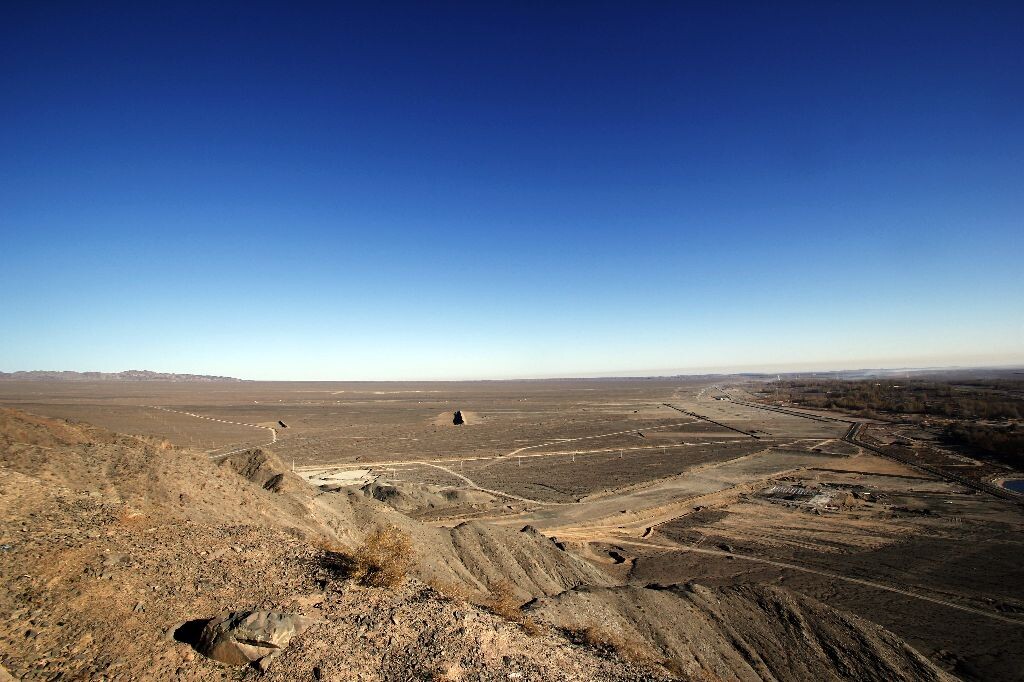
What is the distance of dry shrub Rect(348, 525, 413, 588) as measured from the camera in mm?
9695

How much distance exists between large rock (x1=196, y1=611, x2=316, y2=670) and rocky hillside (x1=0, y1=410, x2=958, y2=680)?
22 mm

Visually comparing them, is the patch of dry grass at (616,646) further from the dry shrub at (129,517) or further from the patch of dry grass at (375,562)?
the dry shrub at (129,517)

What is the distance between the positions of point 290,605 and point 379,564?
190cm

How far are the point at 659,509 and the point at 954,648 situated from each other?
15.4 meters

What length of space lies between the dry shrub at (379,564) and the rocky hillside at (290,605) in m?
0.28

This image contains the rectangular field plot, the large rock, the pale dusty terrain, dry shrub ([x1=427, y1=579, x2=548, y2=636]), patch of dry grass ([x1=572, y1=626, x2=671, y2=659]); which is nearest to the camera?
the large rock

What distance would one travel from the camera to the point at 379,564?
32.6ft

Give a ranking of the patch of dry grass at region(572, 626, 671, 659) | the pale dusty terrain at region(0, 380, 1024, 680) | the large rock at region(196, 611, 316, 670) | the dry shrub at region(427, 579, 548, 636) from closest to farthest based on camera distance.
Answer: the large rock at region(196, 611, 316, 670)
the pale dusty terrain at region(0, 380, 1024, 680)
the patch of dry grass at region(572, 626, 671, 659)
the dry shrub at region(427, 579, 548, 636)

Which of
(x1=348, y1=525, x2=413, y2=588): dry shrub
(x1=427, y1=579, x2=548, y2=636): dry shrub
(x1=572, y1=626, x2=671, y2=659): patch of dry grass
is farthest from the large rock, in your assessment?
(x1=572, y1=626, x2=671, y2=659): patch of dry grass

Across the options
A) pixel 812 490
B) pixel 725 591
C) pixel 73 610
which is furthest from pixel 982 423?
pixel 73 610

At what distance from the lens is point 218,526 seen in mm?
10914

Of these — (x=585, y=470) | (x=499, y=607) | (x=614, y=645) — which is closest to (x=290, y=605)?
(x=499, y=607)

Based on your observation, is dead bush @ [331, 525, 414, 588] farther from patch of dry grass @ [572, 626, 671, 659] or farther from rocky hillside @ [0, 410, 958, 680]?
patch of dry grass @ [572, 626, 671, 659]

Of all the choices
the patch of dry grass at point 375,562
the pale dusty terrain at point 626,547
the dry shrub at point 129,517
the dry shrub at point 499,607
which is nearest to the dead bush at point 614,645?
the pale dusty terrain at point 626,547
